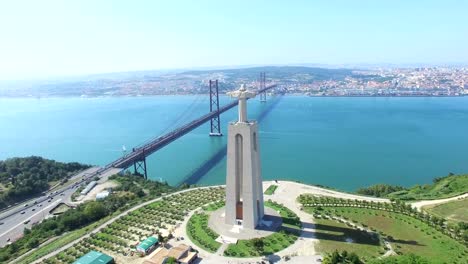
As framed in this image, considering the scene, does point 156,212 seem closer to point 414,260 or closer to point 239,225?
point 239,225

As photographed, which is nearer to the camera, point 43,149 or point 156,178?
point 156,178

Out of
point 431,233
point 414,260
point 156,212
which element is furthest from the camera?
point 156,212

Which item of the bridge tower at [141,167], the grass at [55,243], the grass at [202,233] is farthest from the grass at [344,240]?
the bridge tower at [141,167]

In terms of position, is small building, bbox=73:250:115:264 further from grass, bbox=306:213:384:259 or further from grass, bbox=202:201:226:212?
grass, bbox=306:213:384:259

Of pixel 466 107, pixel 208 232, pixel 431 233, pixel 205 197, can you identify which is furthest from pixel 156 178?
pixel 466 107

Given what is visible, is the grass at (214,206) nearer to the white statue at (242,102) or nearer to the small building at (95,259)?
the white statue at (242,102)

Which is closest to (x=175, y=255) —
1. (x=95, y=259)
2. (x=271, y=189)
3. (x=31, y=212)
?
(x=95, y=259)

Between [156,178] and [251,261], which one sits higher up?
A: [251,261]
